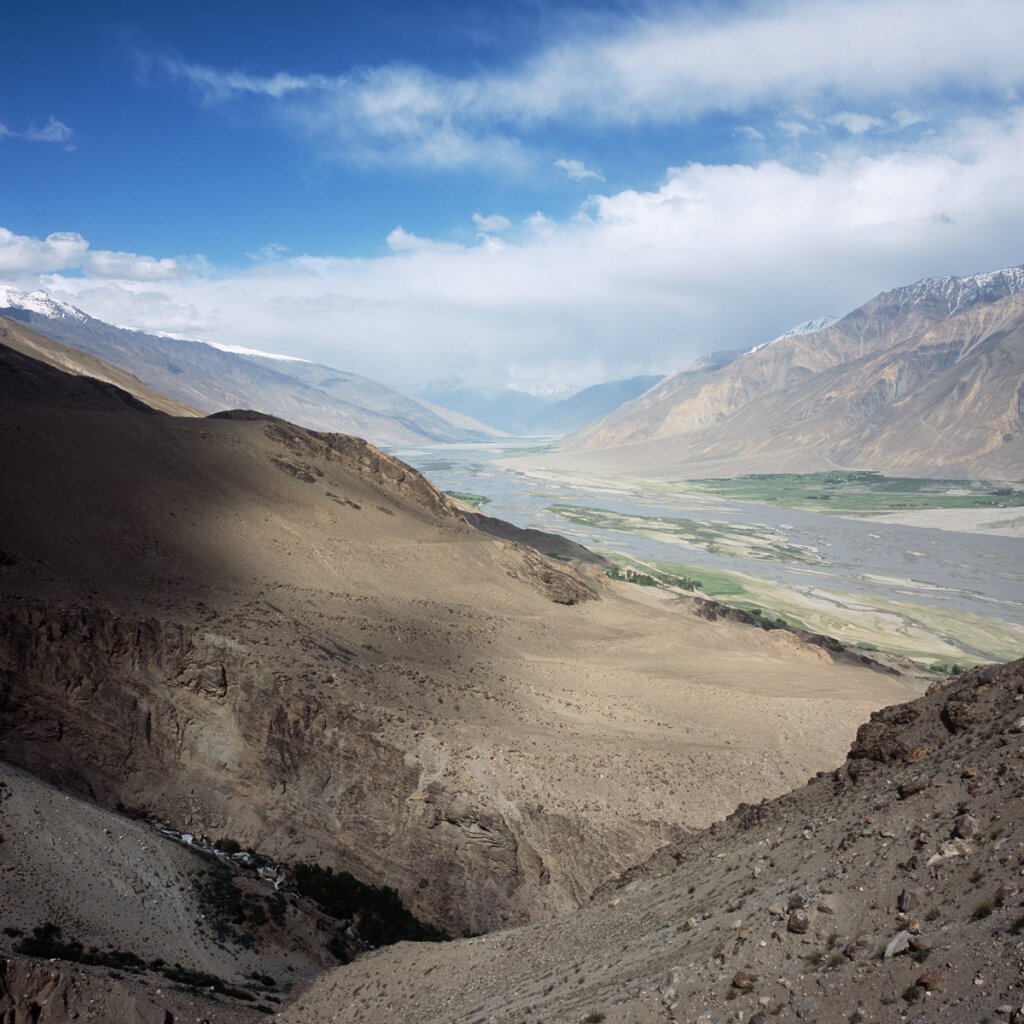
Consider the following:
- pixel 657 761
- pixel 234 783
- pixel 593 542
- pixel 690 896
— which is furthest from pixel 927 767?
pixel 593 542

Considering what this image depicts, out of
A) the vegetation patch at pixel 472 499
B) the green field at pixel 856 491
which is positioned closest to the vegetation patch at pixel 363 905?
the vegetation patch at pixel 472 499

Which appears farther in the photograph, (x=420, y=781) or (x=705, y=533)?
(x=705, y=533)

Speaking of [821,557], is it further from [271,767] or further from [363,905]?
[363,905]

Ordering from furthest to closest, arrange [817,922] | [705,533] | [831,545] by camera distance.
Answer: [705,533], [831,545], [817,922]

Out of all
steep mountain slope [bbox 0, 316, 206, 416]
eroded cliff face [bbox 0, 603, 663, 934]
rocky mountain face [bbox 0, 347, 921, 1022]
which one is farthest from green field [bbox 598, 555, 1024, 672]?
steep mountain slope [bbox 0, 316, 206, 416]

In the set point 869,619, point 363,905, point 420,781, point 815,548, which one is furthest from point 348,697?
point 815,548

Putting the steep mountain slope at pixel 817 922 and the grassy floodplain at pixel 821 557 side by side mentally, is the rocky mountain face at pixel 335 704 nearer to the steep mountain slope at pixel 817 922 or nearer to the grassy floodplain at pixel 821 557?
the steep mountain slope at pixel 817 922

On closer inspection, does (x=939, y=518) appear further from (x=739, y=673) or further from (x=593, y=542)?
(x=739, y=673)
